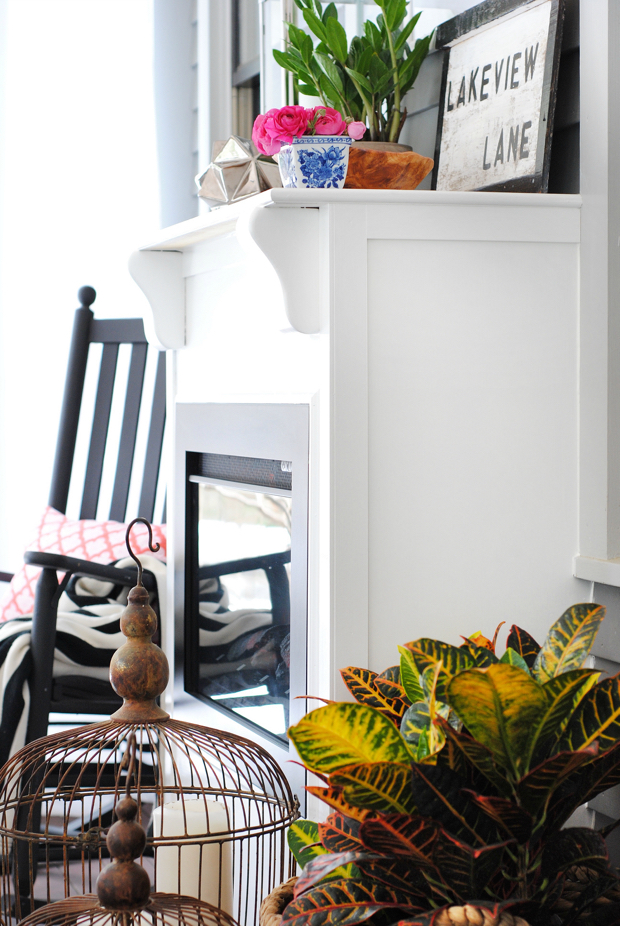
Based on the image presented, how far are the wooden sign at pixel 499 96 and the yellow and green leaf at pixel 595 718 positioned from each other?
0.73 m

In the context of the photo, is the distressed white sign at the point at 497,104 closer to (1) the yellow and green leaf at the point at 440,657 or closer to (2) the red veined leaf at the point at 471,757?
(1) the yellow and green leaf at the point at 440,657

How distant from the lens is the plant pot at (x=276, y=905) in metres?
0.92

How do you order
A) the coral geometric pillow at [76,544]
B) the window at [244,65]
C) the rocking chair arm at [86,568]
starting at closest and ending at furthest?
the rocking chair arm at [86,568], the coral geometric pillow at [76,544], the window at [244,65]

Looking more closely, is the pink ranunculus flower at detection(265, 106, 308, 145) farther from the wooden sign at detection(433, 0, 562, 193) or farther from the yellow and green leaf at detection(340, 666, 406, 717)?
the yellow and green leaf at detection(340, 666, 406, 717)

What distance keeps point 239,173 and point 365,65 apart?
0.84 ft

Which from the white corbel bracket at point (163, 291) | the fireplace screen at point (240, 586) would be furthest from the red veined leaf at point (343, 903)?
the white corbel bracket at point (163, 291)

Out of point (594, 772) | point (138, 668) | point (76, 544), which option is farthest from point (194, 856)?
point (76, 544)

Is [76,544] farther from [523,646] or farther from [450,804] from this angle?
[450,804]

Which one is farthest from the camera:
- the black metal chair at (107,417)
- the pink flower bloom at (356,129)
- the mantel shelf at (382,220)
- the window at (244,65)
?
the window at (244,65)

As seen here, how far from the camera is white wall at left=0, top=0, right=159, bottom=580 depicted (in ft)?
9.22

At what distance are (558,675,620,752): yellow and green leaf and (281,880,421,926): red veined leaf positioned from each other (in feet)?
0.66

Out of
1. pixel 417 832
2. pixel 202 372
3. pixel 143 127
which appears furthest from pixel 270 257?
pixel 143 127

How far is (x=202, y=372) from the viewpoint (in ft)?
5.66

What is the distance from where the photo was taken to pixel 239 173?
1.51m
